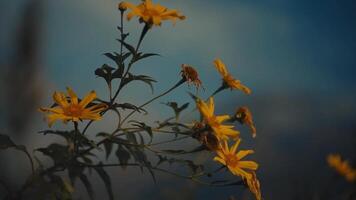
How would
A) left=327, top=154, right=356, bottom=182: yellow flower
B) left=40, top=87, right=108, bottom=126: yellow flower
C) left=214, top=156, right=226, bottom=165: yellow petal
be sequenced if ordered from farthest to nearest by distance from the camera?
left=327, top=154, right=356, bottom=182: yellow flower → left=214, top=156, right=226, bottom=165: yellow petal → left=40, top=87, right=108, bottom=126: yellow flower

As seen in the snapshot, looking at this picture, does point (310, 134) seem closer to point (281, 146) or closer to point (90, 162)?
point (281, 146)

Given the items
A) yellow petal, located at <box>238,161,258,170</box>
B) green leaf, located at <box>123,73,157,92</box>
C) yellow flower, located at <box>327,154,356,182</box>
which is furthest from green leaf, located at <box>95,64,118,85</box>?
yellow flower, located at <box>327,154,356,182</box>

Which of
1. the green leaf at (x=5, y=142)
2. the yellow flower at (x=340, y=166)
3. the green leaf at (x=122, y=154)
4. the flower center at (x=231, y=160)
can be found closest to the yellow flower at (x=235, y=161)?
the flower center at (x=231, y=160)

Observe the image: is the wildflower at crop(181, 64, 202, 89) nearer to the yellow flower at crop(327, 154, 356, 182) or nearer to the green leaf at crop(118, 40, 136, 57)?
the green leaf at crop(118, 40, 136, 57)

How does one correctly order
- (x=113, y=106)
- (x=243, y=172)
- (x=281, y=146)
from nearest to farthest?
(x=113, y=106) < (x=243, y=172) < (x=281, y=146)

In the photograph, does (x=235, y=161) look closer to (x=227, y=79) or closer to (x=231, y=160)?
(x=231, y=160)

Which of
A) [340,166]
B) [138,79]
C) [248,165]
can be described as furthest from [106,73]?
[340,166]

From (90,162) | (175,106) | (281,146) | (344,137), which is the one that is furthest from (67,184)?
(344,137)
